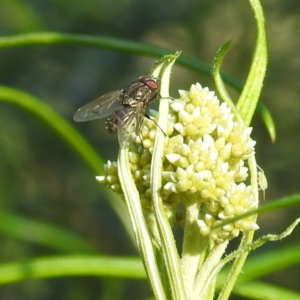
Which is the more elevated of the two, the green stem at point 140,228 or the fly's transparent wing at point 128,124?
the fly's transparent wing at point 128,124

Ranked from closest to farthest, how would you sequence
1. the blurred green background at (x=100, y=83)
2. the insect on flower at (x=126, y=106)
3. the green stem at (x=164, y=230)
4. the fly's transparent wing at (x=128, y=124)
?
the green stem at (x=164, y=230), the fly's transparent wing at (x=128, y=124), the insect on flower at (x=126, y=106), the blurred green background at (x=100, y=83)

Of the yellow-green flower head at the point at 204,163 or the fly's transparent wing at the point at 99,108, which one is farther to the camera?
the fly's transparent wing at the point at 99,108

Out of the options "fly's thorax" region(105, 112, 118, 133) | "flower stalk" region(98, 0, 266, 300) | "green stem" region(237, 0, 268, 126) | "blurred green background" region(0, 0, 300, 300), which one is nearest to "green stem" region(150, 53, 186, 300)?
"flower stalk" region(98, 0, 266, 300)

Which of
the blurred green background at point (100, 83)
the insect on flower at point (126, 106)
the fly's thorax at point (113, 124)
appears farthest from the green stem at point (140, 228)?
the blurred green background at point (100, 83)

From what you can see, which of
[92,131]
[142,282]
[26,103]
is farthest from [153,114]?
[142,282]

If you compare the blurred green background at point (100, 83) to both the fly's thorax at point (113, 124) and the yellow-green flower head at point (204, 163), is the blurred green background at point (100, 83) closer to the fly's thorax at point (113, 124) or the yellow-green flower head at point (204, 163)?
the fly's thorax at point (113, 124)

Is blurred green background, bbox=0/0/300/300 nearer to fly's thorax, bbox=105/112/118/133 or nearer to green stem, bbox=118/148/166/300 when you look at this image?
fly's thorax, bbox=105/112/118/133

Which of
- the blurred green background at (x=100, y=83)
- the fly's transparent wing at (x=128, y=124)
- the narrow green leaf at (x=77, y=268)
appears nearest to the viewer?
the fly's transparent wing at (x=128, y=124)

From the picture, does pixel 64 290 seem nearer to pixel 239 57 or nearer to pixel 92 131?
pixel 92 131
